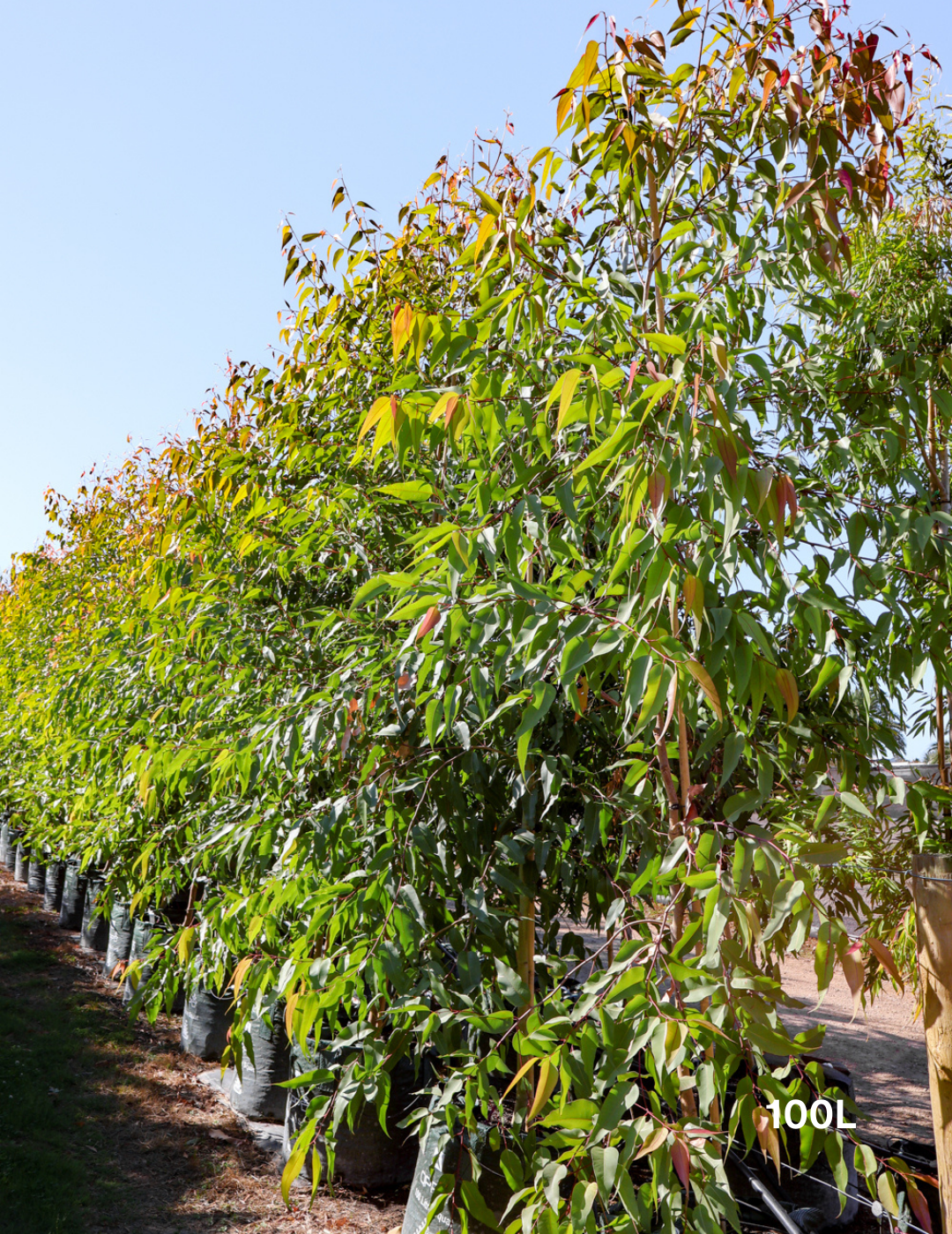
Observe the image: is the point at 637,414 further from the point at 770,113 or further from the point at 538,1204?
the point at 538,1204

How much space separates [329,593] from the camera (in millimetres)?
2828

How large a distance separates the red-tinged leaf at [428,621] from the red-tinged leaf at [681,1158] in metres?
0.64

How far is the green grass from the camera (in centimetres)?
270

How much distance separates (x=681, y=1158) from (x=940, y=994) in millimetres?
573

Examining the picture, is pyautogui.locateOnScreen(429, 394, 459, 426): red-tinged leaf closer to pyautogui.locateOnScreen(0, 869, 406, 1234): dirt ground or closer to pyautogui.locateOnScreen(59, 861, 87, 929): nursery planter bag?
pyautogui.locateOnScreen(0, 869, 406, 1234): dirt ground

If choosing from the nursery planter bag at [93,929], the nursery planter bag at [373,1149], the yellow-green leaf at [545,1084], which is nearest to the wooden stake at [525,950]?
the yellow-green leaf at [545,1084]

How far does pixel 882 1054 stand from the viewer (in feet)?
18.0

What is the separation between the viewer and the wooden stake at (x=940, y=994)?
4.27 ft

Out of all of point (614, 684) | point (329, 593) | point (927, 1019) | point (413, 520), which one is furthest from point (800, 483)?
point (329, 593)

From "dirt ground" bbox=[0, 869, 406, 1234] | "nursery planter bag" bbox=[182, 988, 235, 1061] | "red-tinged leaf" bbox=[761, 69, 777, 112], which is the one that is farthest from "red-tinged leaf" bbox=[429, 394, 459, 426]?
"nursery planter bag" bbox=[182, 988, 235, 1061]

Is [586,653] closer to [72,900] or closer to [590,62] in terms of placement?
[590,62]

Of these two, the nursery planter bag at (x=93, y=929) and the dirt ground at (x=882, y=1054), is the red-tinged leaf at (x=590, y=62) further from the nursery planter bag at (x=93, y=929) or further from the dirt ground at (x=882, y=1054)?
the nursery planter bag at (x=93, y=929)

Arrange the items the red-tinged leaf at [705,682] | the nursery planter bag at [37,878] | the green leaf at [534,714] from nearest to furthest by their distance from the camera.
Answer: the red-tinged leaf at [705,682], the green leaf at [534,714], the nursery planter bag at [37,878]

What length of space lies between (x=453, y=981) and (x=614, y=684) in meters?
0.73
